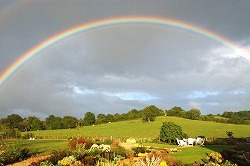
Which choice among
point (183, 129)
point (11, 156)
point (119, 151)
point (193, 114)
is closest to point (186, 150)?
point (119, 151)

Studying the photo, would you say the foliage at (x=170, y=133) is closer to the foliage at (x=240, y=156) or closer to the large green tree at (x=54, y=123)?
the foliage at (x=240, y=156)

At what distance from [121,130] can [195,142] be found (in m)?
41.5

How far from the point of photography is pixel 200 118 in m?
88.5

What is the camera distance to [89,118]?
330 ft

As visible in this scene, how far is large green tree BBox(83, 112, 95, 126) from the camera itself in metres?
99.4

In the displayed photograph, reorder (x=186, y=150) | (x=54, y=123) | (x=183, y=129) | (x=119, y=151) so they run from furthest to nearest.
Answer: (x=54, y=123) → (x=183, y=129) → (x=186, y=150) → (x=119, y=151)

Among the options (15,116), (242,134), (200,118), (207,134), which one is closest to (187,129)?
(207,134)

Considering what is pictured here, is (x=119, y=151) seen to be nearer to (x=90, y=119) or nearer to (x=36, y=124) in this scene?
(x=90, y=119)

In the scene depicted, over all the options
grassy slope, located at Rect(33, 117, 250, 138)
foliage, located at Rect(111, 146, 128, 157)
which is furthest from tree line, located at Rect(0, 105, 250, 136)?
foliage, located at Rect(111, 146, 128, 157)

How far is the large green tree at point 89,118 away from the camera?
326 feet

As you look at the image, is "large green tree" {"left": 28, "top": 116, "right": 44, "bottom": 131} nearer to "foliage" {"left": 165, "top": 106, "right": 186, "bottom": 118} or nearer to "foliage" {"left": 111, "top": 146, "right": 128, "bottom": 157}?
"foliage" {"left": 165, "top": 106, "right": 186, "bottom": 118}

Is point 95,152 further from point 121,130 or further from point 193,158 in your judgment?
point 121,130

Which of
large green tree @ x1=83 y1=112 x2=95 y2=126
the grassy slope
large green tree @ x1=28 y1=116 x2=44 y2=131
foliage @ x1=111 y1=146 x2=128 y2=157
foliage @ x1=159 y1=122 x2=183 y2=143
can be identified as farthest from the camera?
large green tree @ x1=28 y1=116 x2=44 y2=131

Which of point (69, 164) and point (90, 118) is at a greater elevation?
point (90, 118)
